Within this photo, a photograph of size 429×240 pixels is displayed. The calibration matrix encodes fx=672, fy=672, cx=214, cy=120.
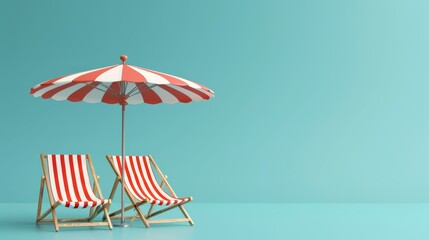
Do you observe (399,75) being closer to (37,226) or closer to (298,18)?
(298,18)

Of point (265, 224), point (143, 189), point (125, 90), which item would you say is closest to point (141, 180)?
point (143, 189)

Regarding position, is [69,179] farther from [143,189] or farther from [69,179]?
[143,189]

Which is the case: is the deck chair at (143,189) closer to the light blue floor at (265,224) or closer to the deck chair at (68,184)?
the light blue floor at (265,224)

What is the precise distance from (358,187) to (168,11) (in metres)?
3.56

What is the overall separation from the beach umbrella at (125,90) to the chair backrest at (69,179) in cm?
38

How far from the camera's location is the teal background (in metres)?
8.80

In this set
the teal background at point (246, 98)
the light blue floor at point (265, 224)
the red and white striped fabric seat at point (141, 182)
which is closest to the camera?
the light blue floor at point (265, 224)

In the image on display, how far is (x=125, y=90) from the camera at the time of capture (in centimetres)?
643

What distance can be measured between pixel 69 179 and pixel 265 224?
194cm

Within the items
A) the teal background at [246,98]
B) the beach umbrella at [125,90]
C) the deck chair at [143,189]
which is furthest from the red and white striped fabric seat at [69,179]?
the teal background at [246,98]

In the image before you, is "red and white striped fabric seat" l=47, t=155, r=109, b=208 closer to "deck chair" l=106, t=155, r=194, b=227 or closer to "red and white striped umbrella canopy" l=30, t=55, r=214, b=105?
"deck chair" l=106, t=155, r=194, b=227

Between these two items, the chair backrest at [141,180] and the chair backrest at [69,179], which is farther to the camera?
the chair backrest at [141,180]

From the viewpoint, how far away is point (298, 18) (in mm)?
9438

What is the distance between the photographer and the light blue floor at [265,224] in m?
5.62
